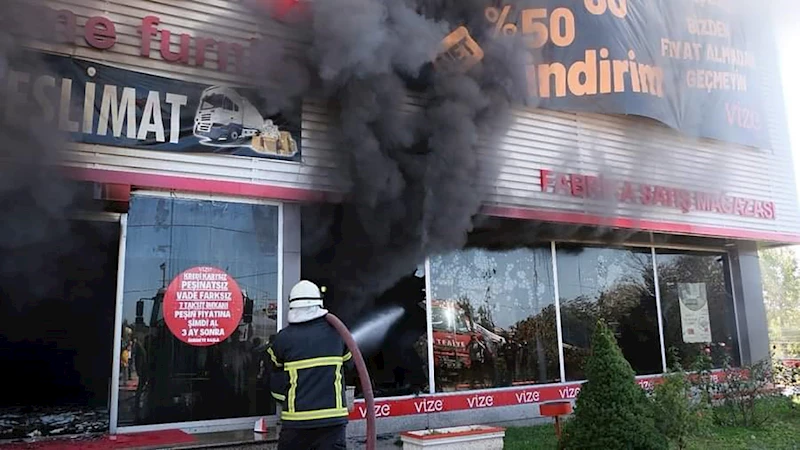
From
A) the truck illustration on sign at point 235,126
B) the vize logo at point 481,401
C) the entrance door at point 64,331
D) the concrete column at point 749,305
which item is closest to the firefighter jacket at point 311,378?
the truck illustration on sign at point 235,126

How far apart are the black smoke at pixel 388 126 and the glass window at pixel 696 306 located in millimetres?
4522

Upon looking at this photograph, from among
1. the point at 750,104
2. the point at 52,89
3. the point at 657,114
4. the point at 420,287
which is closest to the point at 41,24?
the point at 52,89

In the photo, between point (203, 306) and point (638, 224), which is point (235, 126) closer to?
point (203, 306)

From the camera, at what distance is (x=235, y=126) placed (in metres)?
6.69

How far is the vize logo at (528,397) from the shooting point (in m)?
8.52

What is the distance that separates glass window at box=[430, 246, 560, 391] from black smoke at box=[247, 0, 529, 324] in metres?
0.86

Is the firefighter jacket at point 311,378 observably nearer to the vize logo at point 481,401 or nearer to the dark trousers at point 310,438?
the dark trousers at point 310,438

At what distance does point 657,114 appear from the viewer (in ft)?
31.1

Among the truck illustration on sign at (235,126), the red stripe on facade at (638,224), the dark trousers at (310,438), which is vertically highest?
the truck illustration on sign at (235,126)

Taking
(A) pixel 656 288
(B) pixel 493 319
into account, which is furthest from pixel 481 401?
(A) pixel 656 288

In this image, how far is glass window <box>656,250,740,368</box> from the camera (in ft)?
34.1

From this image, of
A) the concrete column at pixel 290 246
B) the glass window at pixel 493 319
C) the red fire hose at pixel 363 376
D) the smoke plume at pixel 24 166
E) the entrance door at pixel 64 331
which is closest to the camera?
the red fire hose at pixel 363 376

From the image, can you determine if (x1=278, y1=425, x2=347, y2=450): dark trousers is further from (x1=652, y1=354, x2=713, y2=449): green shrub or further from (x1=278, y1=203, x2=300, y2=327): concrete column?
(x1=652, y1=354, x2=713, y2=449): green shrub

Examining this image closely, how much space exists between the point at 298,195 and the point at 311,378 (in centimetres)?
352
